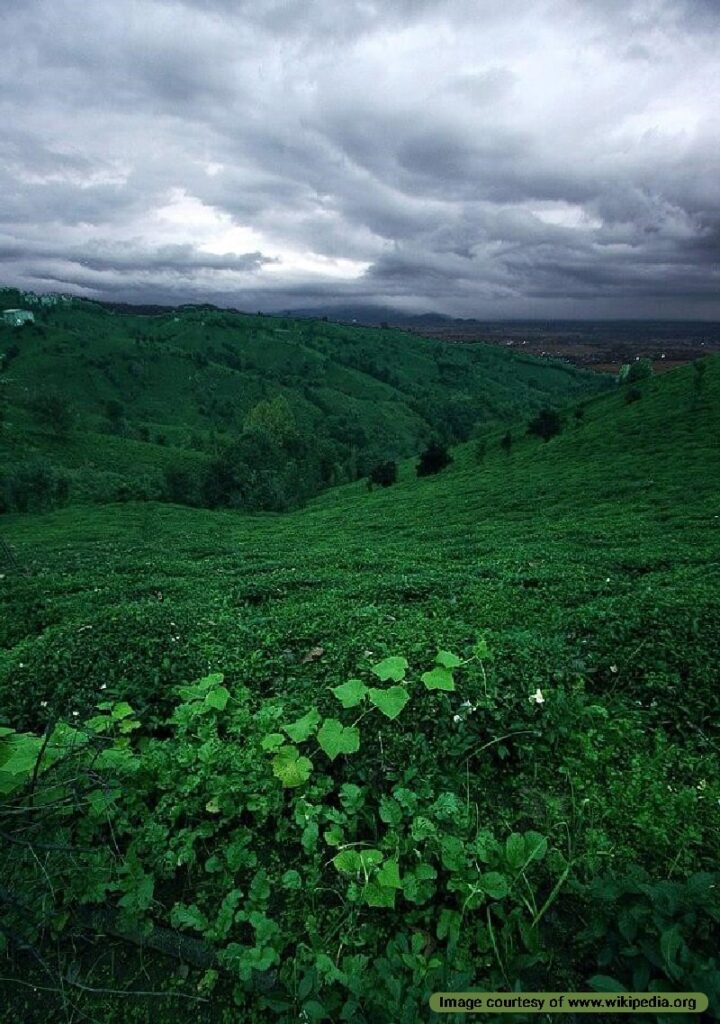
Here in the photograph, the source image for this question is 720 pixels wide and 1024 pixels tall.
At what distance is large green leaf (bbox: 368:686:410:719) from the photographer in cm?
487

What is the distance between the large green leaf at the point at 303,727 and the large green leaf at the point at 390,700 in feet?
2.00

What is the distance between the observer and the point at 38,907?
11.9 feet

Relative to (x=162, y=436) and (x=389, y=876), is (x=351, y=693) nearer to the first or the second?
(x=389, y=876)

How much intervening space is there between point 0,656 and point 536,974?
357 inches

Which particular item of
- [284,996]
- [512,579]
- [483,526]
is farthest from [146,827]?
[483,526]

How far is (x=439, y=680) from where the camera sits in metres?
5.34

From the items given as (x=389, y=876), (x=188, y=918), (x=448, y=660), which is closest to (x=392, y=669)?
(x=448, y=660)

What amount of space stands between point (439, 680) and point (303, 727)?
1534 mm

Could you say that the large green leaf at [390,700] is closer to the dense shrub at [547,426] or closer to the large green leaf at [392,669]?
the large green leaf at [392,669]

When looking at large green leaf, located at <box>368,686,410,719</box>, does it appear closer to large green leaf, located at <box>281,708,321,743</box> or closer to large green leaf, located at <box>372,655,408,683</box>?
large green leaf, located at <box>372,655,408,683</box>

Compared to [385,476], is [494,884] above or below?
above

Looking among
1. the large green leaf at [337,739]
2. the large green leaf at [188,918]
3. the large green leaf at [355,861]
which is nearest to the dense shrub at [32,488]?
the large green leaf at [337,739]

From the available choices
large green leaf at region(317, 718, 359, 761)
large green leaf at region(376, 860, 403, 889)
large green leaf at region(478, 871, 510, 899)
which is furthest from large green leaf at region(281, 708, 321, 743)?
large green leaf at region(478, 871, 510, 899)

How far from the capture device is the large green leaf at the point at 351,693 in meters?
5.07
